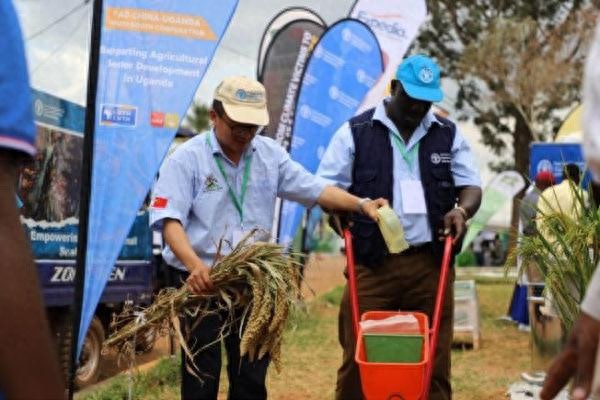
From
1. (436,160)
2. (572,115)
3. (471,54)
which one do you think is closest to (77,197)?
(436,160)

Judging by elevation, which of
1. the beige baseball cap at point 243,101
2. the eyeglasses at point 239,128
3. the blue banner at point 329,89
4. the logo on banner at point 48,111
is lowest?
the eyeglasses at point 239,128

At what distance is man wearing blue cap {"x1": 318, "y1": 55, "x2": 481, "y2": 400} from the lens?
195 inches

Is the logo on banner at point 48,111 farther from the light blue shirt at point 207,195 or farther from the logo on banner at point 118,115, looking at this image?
the light blue shirt at point 207,195

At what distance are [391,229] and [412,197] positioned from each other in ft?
1.49

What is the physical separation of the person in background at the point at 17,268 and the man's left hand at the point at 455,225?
326 centimetres

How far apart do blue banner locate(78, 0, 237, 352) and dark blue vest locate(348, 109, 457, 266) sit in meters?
1.57

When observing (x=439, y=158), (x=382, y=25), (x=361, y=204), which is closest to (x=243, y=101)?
(x=361, y=204)

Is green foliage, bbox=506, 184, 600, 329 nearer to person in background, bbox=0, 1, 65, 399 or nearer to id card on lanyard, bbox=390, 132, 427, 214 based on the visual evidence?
id card on lanyard, bbox=390, 132, 427, 214

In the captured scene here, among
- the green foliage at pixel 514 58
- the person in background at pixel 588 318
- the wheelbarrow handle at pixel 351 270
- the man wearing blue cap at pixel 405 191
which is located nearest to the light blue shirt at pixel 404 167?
the man wearing blue cap at pixel 405 191

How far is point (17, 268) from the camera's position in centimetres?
167

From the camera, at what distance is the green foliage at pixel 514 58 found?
2725 centimetres

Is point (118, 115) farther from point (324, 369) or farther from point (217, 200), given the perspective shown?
point (324, 369)

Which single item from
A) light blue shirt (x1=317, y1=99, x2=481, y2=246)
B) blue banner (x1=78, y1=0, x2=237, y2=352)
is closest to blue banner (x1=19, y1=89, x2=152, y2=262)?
blue banner (x1=78, y1=0, x2=237, y2=352)

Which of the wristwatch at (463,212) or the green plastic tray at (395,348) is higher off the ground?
the wristwatch at (463,212)
